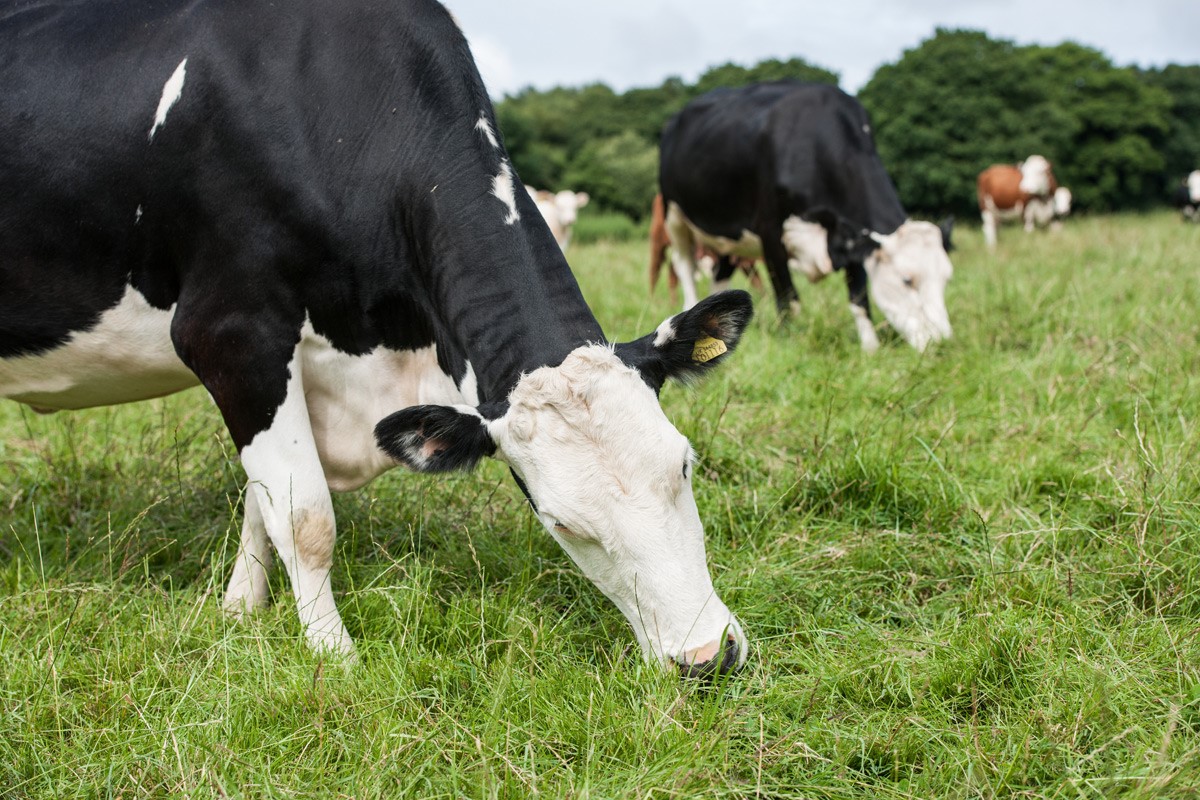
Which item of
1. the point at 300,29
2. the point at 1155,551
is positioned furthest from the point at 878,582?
the point at 300,29

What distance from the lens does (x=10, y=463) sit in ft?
15.4

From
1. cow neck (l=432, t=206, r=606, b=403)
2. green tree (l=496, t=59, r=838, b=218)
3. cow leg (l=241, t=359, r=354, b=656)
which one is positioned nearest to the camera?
cow neck (l=432, t=206, r=606, b=403)

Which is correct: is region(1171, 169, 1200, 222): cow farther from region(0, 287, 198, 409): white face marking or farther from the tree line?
region(0, 287, 198, 409): white face marking

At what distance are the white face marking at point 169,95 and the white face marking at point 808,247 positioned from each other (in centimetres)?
523

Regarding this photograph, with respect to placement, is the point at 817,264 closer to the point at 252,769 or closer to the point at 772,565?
the point at 772,565

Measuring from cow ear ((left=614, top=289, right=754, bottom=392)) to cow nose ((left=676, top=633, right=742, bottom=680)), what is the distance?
→ 74 cm

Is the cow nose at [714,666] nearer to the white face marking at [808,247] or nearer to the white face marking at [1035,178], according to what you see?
the white face marking at [808,247]

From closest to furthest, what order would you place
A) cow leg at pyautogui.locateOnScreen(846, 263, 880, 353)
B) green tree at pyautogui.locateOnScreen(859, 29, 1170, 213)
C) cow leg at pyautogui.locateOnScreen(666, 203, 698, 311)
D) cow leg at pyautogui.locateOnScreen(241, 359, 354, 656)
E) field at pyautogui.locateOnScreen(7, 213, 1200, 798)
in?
1. field at pyautogui.locateOnScreen(7, 213, 1200, 798)
2. cow leg at pyautogui.locateOnScreen(241, 359, 354, 656)
3. cow leg at pyautogui.locateOnScreen(846, 263, 880, 353)
4. cow leg at pyautogui.locateOnScreen(666, 203, 698, 311)
5. green tree at pyautogui.locateOnScreen(859, 29, 1170, 213)

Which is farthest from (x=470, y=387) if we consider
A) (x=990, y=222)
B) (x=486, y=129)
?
(x=990, y=222)

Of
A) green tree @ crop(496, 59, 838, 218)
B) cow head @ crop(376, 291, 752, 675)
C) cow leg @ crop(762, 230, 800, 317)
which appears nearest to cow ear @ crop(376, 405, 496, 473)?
cow head @ crop(376, 291, 752, 675)

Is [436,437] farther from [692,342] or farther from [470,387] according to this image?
[692,342]

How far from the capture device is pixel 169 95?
316 cm

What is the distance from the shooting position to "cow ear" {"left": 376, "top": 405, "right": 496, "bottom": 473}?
9.02 feet

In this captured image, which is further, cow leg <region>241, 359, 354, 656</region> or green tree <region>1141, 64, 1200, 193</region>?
green tree <region>1141, 64, 1200, 193</region>
